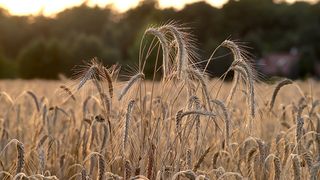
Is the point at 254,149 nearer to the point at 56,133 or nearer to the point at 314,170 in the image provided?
the point at 314,170

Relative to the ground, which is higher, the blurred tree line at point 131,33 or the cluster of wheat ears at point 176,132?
the blurred tree line at point 131,33

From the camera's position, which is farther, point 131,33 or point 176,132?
point 131,33

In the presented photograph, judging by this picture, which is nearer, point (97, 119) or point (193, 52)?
point (193, 52)

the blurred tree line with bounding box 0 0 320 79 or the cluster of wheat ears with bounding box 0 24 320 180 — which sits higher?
the blurred tree line with bounding box 0 0 320 79

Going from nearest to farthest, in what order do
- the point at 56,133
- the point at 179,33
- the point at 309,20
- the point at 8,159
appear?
the point at 179,33, the point at 8,159, the point at 56,133, the point at 309,20

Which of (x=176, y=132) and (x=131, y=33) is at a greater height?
(x=131, y=33)

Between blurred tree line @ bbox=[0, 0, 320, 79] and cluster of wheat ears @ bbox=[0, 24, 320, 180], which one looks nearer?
cluster of wheat ears @ bbox=[0, 24, 320, 180]

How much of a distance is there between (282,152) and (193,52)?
37.7 inches

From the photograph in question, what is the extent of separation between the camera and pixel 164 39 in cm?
303

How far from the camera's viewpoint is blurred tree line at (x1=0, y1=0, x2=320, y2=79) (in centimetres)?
4756

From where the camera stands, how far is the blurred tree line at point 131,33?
156 feet

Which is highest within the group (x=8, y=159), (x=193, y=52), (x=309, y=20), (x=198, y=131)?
(x=309, y=20)

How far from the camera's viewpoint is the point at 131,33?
208ft

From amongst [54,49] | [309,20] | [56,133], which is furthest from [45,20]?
[56,133]
